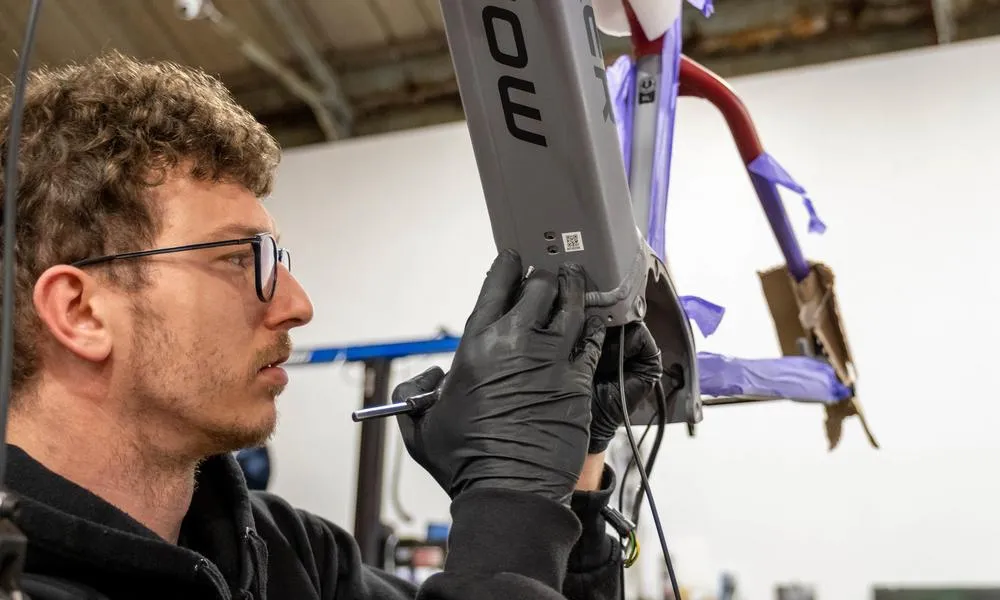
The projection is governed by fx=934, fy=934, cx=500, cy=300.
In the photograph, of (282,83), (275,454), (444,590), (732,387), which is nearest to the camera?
(444,590)

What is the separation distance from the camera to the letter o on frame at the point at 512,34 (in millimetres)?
809

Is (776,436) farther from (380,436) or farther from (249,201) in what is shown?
(249,201)

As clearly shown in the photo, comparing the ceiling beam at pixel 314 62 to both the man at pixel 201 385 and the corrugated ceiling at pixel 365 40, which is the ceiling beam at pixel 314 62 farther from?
the man at pixel 201 385

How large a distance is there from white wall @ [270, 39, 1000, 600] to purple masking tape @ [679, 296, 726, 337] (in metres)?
1.58

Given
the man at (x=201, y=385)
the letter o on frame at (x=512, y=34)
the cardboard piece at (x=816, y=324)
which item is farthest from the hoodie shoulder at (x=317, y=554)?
the cardboard piece at (x=816, y=324)

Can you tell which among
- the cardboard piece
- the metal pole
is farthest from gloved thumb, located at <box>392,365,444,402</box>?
the metal pole

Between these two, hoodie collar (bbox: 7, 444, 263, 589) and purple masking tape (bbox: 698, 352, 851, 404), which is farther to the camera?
purple masking tape (bbox: 698, 352, 851, 404)

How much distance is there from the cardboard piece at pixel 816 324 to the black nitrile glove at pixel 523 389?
2.72 feet

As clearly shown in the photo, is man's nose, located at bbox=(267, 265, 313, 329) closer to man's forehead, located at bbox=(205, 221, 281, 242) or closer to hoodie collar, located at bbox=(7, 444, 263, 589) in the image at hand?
man's forehead, located at bbox=(205, 221, 281, 242)

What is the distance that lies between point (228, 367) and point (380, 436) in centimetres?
141

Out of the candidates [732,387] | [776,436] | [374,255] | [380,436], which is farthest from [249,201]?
[374,255]

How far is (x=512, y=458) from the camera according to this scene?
2.89 ft

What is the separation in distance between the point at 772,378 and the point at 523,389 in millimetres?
654

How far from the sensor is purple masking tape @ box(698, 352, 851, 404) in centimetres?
130
